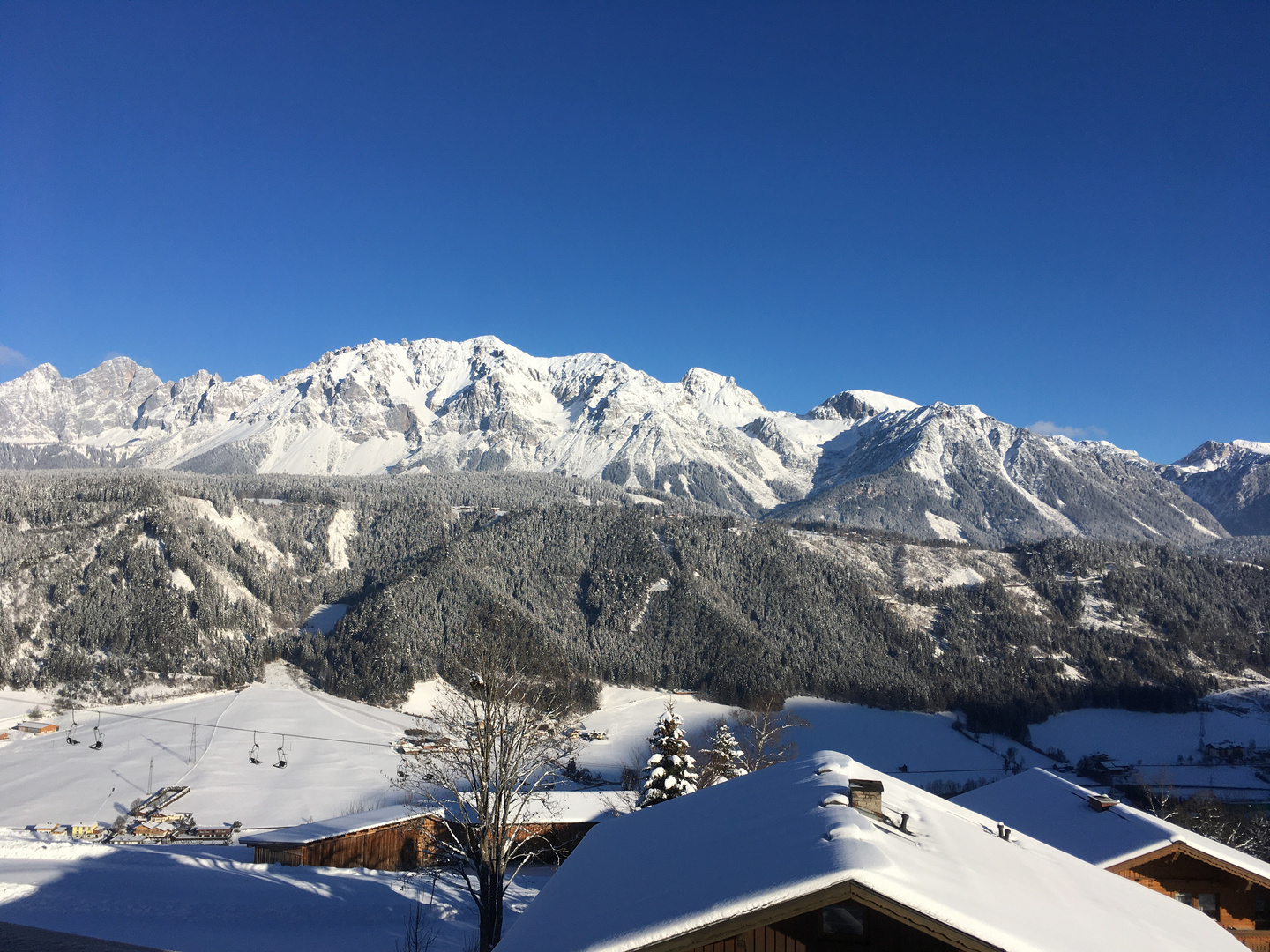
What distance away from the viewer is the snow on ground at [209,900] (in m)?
19.0

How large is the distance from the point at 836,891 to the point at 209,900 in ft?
73.8

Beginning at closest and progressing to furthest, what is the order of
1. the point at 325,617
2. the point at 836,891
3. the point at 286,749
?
1. the point at 836,891
2. the point at 286,749
3. the point at 325,617

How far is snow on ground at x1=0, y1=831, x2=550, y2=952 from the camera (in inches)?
749

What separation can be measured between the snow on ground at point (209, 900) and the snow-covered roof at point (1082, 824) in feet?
58.8

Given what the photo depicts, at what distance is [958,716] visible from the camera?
401 feet

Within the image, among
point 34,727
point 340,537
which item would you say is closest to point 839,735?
point 34,727

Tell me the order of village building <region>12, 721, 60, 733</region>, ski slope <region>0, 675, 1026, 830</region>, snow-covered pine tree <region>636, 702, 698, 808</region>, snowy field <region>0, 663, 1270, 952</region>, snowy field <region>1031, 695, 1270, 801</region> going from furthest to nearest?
1. snowy field <region>1031, 695, 1270, 801</region>
2. village building <region>12, 721, 60, 733</region>
3. ski slope <region>0, 675, 1026, 830</region>
4. snow-covered pine tree <region>636, 702, 698, 808</region>
5. snowy field <region>0, 663, 1270, 952</region>

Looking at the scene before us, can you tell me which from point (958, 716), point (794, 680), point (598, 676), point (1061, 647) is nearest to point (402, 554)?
point (598, 676)

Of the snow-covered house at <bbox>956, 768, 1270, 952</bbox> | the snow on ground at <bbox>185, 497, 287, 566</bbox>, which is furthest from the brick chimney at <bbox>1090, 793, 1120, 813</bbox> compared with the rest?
the snow on ground at <bbox>185, 497, 287, 566</bbox>

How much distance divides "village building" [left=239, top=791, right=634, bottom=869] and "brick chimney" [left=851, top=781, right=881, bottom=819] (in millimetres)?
22255

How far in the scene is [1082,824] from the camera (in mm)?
22188

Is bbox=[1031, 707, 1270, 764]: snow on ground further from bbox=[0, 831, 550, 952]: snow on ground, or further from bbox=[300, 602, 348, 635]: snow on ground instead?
bbox=[300, 602, 348, 635]: snow on ground

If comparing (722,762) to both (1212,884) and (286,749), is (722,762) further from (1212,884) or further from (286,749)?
(286,749)

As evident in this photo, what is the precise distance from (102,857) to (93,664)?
336 ft
